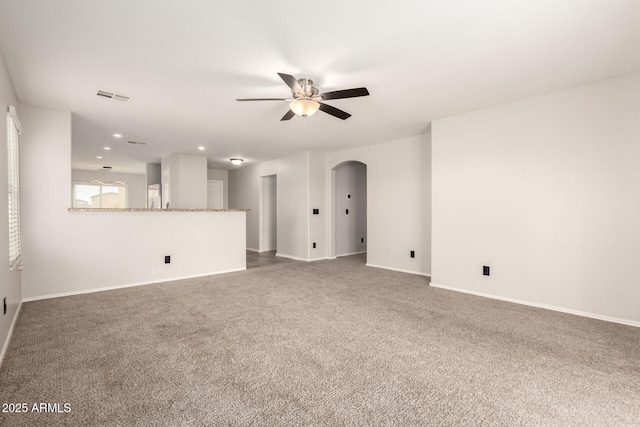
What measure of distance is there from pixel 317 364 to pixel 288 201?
534 centimetres

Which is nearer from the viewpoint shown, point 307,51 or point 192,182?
point 307,51

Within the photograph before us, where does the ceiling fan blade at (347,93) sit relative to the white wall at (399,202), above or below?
above

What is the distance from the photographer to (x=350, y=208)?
7617 mm

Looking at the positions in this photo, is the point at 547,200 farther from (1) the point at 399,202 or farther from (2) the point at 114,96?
(2) the point at 114,96

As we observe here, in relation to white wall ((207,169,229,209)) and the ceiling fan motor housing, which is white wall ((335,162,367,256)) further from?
the ceiling fan motor housing

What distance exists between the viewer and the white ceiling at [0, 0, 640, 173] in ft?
6.78

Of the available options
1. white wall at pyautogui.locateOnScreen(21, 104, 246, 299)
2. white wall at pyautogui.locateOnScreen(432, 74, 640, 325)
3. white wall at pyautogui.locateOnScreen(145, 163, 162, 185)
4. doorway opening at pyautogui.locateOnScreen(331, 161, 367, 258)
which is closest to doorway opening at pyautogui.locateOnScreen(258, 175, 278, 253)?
doorway opening at pyautogui.locateOnScreen(331, 161, 367, 258)

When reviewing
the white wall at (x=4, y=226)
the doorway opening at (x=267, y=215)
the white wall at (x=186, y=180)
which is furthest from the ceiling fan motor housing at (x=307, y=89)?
the doorway opening at (x=267, y=215)

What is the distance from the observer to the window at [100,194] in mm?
9828

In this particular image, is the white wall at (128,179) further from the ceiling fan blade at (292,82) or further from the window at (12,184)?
the ceiling fan blade at (292,82)

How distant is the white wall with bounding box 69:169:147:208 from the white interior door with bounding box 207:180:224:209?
2602 millimetres

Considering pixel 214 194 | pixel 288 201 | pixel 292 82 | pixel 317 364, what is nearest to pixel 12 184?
pixel 292 82

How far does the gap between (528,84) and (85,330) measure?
496 centimetres

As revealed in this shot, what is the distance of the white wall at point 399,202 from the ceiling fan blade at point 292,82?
3082 millimetres
